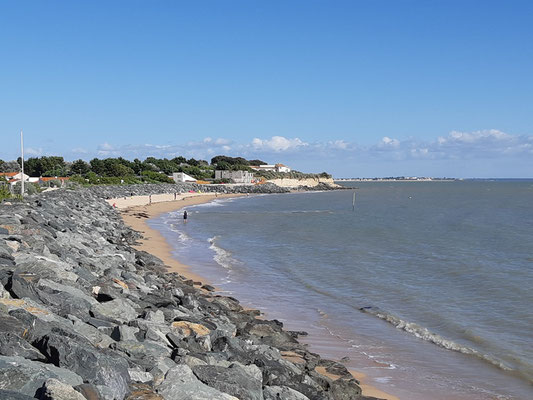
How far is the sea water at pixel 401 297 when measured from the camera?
33.8 feet

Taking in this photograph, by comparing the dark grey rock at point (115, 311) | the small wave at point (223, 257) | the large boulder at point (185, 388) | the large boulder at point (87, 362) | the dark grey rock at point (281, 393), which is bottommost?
the small wave at point (223, 257)

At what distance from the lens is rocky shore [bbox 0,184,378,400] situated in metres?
5.03

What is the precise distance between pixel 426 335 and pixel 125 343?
27.0 feet

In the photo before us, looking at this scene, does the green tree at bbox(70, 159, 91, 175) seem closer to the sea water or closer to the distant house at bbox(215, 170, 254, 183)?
the distant house at bbox(215, 170, 254, 183)

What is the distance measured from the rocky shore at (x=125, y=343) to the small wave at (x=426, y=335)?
3.06m

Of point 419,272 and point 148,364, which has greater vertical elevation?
point 148,364

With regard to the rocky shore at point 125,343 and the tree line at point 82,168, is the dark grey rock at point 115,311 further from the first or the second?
the tree line at point 82,168

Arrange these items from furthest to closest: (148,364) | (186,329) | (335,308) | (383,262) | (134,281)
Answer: (383,262)
(335,308)
(134,281)
(186,329)
(148,364)

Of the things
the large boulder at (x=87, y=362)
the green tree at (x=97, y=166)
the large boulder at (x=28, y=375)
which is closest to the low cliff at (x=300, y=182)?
the green tree at (x=97, y=166)

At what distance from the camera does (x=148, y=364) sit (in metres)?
6.11

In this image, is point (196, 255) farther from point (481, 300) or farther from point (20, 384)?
point (20, 384)

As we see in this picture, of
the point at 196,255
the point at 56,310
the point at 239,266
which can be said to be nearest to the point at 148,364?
the point at 56,310

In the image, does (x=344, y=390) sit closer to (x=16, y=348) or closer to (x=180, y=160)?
(x=16, y=348)

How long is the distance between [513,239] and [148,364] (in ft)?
104
